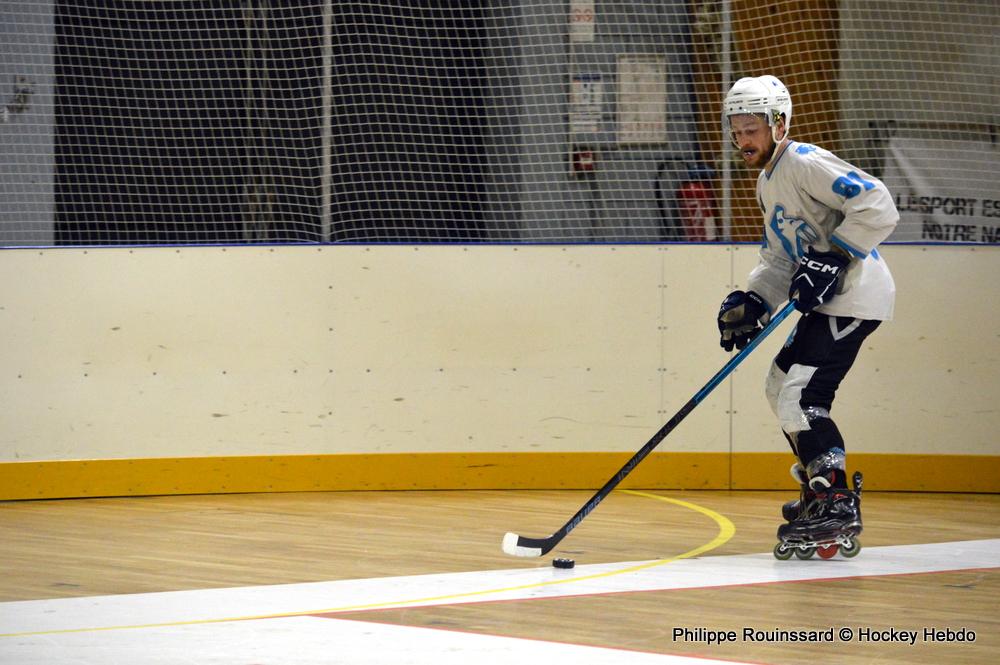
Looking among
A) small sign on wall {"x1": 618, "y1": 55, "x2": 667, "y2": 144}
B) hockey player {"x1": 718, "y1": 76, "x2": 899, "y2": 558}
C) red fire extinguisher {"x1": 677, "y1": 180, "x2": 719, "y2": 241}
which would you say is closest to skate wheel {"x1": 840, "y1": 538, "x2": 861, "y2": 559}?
hockey player {"x1": 718, "y1": 76, "x2": 899, "y2": 558}

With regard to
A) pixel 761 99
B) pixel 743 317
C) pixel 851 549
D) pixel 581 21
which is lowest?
pixel 851 549

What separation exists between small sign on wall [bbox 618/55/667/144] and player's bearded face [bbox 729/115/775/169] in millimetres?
2411

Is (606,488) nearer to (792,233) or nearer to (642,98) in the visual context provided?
(792,233)

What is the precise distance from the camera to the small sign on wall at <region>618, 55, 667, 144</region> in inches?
246

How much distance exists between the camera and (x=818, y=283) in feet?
11.6

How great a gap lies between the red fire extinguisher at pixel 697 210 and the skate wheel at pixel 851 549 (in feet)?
7.37

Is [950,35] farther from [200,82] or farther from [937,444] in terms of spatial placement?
[200,82]

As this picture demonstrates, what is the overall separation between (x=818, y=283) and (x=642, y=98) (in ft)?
10.2

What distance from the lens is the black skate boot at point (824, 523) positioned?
142 inches

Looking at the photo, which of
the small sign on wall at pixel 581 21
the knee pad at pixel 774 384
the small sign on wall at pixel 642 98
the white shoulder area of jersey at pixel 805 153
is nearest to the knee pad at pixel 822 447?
the knee pad at pixel 774 384

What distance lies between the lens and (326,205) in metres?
5.40

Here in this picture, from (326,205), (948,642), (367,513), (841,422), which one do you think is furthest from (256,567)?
(841,422)

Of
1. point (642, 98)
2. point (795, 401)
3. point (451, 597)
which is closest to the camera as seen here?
point (451, 597)

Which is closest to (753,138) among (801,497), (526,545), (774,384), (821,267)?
(821,267)
